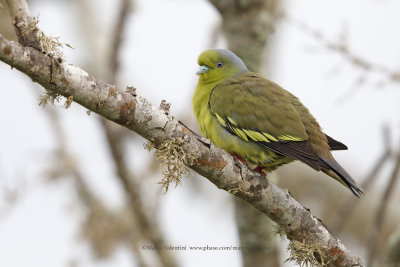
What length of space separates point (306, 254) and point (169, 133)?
1296mm

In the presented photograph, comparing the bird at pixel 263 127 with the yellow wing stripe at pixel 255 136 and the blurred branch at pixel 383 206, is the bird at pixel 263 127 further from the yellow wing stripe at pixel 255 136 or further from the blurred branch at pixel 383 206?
the blurred branch at pixel 383 206

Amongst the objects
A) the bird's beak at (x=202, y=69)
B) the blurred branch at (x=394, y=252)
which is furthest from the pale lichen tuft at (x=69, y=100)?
the blurred branch at (x=394, y=252)

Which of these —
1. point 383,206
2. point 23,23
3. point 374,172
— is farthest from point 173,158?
point 374,172

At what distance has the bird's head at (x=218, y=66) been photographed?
5.25 m

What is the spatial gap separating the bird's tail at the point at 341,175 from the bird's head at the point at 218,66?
1.37m

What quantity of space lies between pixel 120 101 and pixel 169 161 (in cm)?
47

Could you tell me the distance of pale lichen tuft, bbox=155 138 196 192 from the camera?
3.23 m

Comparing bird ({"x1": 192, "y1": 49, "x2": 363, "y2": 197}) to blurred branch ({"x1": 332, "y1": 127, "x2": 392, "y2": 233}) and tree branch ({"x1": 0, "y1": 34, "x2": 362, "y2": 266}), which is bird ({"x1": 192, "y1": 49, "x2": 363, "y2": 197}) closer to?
tree branch ({"x1": 0, "y1": 34, "x2": 362, "y2": 266})

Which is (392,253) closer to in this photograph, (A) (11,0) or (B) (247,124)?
(B) (247,124)

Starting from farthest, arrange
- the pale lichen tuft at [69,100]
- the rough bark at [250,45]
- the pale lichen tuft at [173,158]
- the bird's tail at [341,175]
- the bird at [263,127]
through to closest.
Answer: the rough bark at [250,45] → the bird at [263,127] → the bird's tail at [341,175] → the pale lichen tuft at [173,158] → the pale lichen tuft at [69,100]

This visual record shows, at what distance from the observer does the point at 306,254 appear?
3805mm

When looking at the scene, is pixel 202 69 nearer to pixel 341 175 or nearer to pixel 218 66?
pixel 218 66

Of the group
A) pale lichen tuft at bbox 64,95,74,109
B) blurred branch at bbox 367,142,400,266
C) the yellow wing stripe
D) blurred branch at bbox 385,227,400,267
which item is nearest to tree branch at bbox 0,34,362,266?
pale lichen tuft at bbox 64,95,74,109

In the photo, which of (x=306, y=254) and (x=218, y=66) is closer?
(x=306, y=254)
